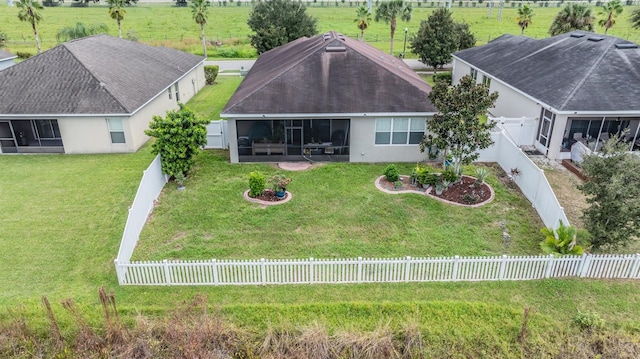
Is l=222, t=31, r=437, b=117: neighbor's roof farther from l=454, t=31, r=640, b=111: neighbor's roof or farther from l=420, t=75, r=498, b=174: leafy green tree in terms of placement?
l=454, t=31, r=640, b=111: neighbor's roof

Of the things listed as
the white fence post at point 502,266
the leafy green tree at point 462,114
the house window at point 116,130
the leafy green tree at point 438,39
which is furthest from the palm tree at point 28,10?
the white fence post at point 502,266

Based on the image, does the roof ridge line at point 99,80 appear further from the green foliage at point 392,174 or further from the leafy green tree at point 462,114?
the leafy green tree at point 462,114

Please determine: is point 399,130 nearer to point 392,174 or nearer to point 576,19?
point 392,174

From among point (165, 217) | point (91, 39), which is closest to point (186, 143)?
Answer: point (165, 217)

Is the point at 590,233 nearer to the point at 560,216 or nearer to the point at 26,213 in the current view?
the point at 560,216

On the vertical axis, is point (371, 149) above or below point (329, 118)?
below

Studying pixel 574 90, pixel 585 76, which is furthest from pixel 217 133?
pixel 585 76

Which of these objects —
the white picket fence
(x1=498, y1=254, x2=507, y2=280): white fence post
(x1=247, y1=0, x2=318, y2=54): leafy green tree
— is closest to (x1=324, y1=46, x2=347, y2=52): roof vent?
the white picket fence
